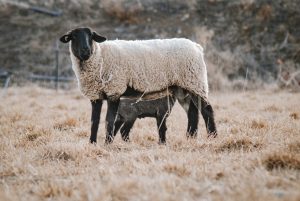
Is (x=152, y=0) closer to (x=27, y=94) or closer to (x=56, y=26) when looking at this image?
(x=56, y=26)

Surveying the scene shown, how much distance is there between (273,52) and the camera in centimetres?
2042

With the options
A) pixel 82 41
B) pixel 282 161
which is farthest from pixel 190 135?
pixel 282 161

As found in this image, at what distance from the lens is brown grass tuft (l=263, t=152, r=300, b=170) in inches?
150

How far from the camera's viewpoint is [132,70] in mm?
6328

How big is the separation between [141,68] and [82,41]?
99cm

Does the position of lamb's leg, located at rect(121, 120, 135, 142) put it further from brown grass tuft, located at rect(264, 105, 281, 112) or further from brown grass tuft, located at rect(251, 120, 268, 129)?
brown grass tuft, located at rect(264, 105, 281, 112)

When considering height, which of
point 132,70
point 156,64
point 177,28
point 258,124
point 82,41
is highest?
point 177,28

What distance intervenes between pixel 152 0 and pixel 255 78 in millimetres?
9579

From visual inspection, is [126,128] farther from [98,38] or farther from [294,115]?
[294,115]

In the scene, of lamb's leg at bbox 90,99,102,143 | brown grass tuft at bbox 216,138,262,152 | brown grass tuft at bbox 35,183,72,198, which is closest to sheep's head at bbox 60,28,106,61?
lamb's leg at bbox 90,99,102,143

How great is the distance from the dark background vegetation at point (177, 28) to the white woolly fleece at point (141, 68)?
1146 centimetres

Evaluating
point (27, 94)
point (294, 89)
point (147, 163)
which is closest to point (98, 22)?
point (27, 94)

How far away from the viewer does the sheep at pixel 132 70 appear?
6160 millimetres

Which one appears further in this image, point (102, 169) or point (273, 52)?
point (273, 52)
